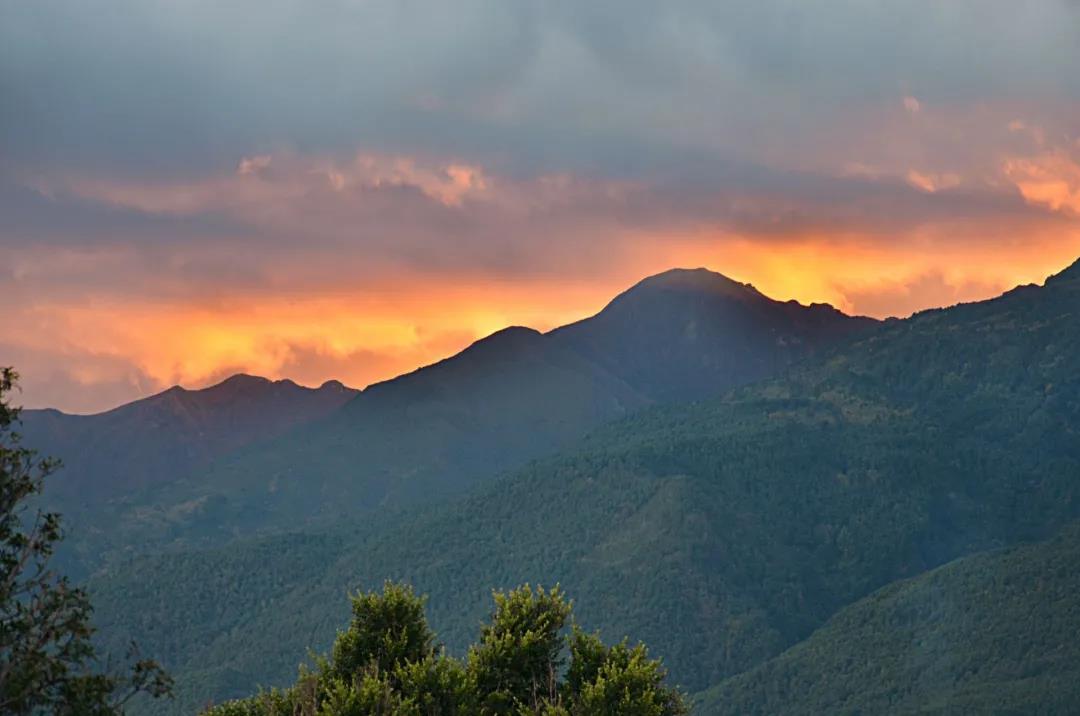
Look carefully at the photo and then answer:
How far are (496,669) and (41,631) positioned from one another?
2616 centimetres

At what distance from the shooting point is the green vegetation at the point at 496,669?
2699 inches

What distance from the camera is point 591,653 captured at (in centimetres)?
7525

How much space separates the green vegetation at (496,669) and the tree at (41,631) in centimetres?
1182

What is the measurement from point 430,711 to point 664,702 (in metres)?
12.8

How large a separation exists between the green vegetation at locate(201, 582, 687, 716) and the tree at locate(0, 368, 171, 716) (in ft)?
38.8

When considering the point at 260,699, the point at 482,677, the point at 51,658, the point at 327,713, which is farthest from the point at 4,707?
the point at 260,699

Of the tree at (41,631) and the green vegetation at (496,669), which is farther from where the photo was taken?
the green vegetation at (496,669)

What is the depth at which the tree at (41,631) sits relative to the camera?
53.6m

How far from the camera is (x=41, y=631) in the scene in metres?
54.6

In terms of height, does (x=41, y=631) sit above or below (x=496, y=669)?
above

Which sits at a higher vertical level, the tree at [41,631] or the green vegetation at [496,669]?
the tree at [41,631]

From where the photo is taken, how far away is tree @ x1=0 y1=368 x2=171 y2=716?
5359cm

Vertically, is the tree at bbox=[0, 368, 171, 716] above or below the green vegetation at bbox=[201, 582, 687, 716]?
above

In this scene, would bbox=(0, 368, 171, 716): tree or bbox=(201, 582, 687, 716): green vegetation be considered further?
bbox=(201, 582, 687, 716): green vegetation
